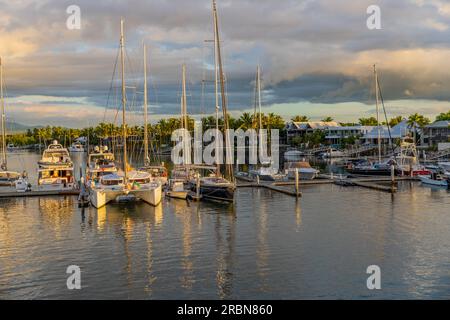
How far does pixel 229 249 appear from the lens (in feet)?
101

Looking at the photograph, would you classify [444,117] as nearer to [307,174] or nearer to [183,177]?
[307,174]

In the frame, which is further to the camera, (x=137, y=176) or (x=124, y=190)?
(x=137, y=176)

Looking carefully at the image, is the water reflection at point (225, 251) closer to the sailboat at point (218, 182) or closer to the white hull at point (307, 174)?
the sailboat at point (218, 182)

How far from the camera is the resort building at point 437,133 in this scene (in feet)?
396

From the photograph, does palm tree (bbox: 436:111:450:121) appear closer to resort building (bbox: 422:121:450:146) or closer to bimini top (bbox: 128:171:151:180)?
resort building (bbox: 422:121:450:146)

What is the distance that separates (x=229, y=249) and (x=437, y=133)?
10398 cm

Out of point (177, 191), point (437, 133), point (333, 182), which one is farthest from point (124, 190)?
point (437, 133)

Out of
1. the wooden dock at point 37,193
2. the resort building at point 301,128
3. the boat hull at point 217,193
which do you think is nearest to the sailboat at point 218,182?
the boat hull at point 217,193

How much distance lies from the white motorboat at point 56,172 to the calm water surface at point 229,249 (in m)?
7.93

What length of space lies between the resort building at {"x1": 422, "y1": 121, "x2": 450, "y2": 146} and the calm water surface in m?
78.8

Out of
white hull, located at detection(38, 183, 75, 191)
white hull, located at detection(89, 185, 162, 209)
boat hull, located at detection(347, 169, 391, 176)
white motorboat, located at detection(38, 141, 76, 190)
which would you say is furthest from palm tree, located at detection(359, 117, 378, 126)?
white hull, located at detection(89, 185, 162, 209)

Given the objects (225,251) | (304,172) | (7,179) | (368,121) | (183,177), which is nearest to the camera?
(225,251)
